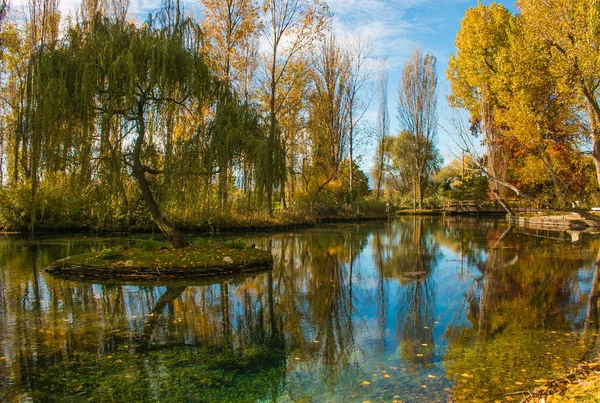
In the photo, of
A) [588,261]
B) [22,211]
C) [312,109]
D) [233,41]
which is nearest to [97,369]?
[588,261]

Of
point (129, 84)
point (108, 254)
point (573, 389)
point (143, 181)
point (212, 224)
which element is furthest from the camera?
point (212, 224)

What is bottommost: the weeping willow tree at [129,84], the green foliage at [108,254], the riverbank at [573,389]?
the riverbank at [573,389]

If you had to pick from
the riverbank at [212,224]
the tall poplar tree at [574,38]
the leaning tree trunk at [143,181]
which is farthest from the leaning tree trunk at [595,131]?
the riverbank at [212,224]

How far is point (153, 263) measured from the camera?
10.3 meters

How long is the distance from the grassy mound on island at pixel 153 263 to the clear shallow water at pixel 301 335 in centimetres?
62

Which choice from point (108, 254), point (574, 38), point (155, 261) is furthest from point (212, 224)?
point (574, 38)

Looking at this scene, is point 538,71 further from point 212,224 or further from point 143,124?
point 212,224

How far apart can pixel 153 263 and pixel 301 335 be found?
5.45 meters

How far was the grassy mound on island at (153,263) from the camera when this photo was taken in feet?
33.8

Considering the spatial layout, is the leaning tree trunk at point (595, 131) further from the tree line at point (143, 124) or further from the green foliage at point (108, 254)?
the green foliage at point (108, 254)

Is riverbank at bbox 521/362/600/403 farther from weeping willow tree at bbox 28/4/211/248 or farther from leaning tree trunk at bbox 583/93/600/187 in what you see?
weeping willow tree at bbox 28/4/211/248

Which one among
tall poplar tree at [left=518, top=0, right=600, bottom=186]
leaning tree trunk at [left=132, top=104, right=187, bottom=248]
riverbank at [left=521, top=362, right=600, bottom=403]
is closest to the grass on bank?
leaning tree trunk at [left=132, top=104, right=187, bottom=248]

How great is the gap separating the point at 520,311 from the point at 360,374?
441 centimetres

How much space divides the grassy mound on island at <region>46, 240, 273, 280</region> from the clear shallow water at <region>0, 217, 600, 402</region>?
623 millimetres
